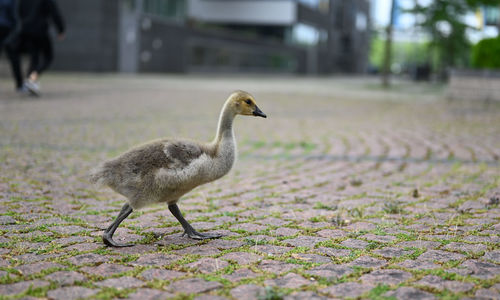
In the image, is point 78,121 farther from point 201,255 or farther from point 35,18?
point 201,255

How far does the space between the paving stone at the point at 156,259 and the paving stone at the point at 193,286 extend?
385mm

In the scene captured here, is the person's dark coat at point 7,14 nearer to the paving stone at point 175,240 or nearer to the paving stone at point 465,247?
the paving stone at point 175,240

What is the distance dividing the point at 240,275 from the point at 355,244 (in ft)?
3.66

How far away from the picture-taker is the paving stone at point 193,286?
3.30 metres

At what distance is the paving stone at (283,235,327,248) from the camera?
14.0ft

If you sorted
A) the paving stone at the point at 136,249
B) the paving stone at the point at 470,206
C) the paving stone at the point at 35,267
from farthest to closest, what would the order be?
1. the paving stone at the point at 470,206
2. the paving stone at the point at 136,249
3. the paving stone at the point at 35,267

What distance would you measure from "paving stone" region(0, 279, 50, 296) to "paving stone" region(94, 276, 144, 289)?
0.32 metres

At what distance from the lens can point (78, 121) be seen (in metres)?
11.5

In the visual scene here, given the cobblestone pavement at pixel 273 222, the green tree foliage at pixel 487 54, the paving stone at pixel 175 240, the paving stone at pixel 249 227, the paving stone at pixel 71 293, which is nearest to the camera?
the paving stone at pixel 71 293

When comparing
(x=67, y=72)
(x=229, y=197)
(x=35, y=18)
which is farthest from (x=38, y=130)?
(x=67, y=72)

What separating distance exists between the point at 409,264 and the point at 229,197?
2.50 meters

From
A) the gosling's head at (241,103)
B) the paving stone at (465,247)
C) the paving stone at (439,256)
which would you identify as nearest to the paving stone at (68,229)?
the gosling's head at (241,103)

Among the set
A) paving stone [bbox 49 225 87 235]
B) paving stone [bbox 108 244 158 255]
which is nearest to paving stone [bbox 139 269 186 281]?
paving stone [bbox 108 244 158 255]

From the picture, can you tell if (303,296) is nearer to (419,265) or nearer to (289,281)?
(289,281)
